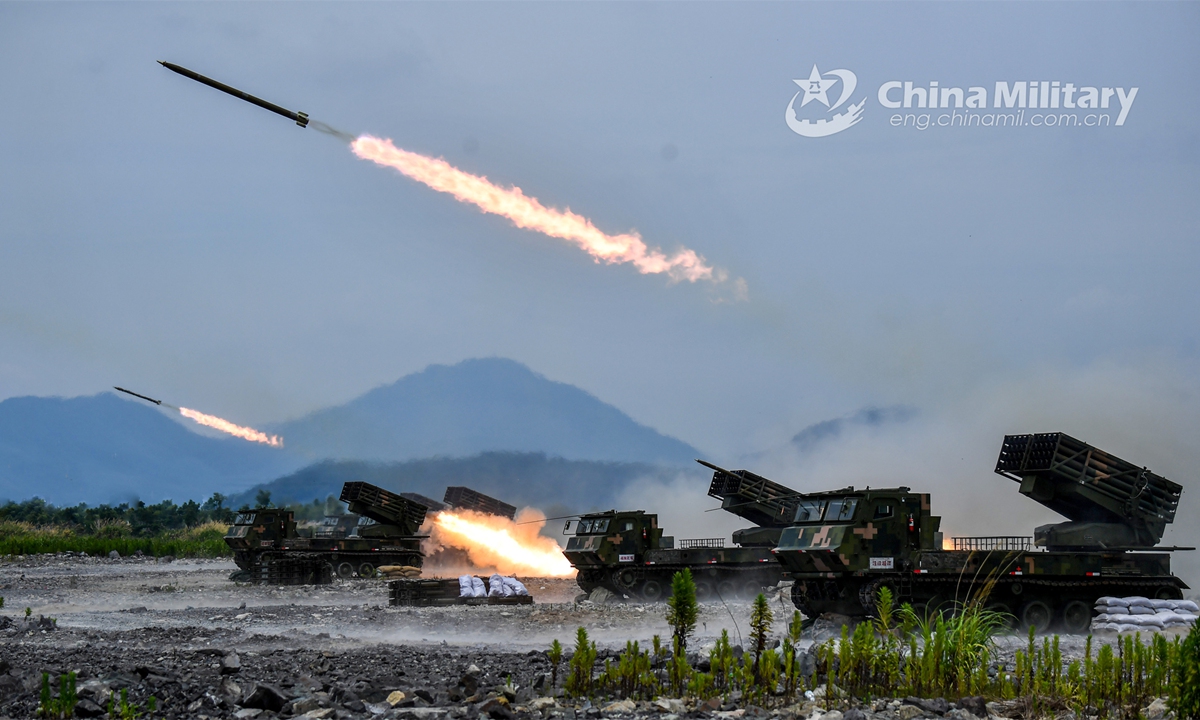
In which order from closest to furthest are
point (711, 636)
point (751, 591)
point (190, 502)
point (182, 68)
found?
point (711, 636) < point (182, 68) < point (751, 591) < point (190, 502)

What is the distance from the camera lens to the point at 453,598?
27547 millimetres

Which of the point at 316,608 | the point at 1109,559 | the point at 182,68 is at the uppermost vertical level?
the point at 182,68

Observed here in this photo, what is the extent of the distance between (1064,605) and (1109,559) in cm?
129

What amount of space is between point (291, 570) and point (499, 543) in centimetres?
1163

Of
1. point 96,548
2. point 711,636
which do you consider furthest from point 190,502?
point 711,636

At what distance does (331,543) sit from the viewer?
39.4 m

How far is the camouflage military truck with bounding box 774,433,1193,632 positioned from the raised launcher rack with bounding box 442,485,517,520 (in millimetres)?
27767

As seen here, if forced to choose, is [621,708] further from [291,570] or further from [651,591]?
[291,570]

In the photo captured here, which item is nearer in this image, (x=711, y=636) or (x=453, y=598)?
(x=711, y=636)

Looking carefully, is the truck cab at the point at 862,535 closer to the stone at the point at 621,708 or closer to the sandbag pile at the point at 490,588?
the sandbag pile at the point at 490,588

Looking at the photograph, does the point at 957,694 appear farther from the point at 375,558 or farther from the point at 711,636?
the point at 375,558

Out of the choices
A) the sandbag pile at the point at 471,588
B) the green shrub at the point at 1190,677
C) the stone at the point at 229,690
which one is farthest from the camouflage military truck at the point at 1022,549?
the stone at the point at 229,690

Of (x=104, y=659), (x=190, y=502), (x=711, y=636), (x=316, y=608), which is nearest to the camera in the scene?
(x=104, y=659)

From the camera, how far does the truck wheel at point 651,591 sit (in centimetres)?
3011
